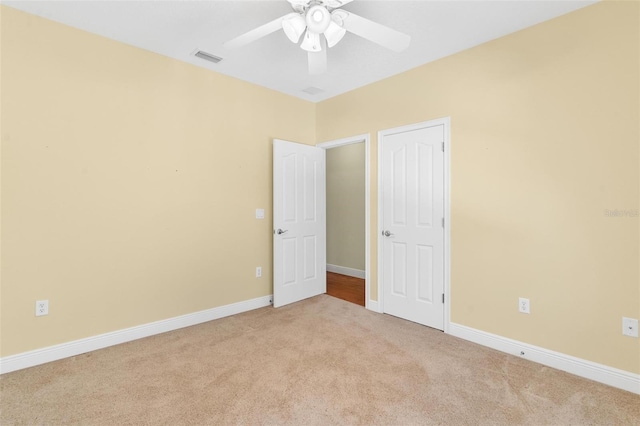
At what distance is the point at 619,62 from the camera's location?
2.09 m

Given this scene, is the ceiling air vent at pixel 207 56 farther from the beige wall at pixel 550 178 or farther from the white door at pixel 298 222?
the beige wall at pixel 550 178

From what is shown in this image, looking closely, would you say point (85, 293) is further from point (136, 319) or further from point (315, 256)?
point (315, 256)

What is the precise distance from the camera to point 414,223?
127 inches

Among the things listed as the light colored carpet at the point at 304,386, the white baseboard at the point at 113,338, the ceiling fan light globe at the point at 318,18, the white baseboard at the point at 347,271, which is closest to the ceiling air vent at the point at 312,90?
the ceiling fan light globe at the point at 318,18

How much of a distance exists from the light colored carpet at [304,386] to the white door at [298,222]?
1040mm

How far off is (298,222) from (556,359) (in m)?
2.81

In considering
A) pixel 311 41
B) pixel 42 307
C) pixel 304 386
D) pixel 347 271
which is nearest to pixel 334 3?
pixel 311 41

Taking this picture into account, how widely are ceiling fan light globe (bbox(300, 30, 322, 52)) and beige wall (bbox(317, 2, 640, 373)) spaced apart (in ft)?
4.85

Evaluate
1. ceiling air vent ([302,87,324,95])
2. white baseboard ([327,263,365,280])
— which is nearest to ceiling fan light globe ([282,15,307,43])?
ceiling air vent ([302,87,324,95])

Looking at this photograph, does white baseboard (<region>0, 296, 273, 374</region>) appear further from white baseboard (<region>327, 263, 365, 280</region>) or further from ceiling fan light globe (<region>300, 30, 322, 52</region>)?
ceiling fan light globe (<region>300, 30, 322, 52</region>)

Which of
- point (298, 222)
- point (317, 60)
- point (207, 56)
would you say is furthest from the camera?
point (298, 222)

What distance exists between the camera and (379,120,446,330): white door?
10.0 feet

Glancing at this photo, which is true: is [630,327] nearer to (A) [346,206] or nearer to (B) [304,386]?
(B) [304,386]

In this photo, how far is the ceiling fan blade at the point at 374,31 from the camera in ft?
6.26
